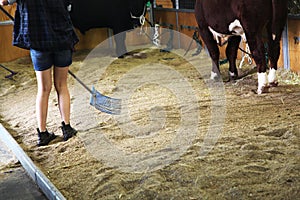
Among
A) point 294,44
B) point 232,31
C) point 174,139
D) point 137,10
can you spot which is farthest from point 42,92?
point 137,10

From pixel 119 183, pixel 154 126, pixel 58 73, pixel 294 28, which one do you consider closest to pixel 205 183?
pixel 119 183

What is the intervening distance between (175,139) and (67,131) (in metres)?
0.92

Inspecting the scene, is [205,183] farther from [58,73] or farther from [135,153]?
[58,73]

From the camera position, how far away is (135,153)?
3.36 meters

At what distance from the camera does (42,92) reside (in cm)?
379

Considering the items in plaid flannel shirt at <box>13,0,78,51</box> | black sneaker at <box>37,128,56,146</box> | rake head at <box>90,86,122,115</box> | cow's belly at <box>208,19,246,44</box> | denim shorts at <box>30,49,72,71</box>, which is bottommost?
black sneaker at <box>37,128,56,146</box>

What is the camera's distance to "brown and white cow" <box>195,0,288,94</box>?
15.2ft

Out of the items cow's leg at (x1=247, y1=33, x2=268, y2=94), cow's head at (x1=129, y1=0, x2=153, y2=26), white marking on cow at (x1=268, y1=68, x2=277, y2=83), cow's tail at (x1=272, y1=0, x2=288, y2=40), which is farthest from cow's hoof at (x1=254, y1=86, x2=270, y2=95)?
cow's head at (x1=129, y1=0, x2=153, y2=26)

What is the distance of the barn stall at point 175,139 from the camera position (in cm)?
276

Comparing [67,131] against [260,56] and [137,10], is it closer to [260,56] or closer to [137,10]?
[260,56]

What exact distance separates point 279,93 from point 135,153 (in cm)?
192

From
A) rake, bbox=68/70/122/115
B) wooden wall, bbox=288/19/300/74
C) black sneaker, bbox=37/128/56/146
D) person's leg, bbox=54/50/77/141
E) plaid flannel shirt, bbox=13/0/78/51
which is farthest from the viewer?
wooden wall, bbox=288/19/300/74

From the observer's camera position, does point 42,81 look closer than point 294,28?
Yes

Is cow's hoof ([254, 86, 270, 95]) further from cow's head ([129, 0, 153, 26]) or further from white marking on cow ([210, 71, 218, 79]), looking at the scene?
cow's head ([129, 0, 153, 26])
